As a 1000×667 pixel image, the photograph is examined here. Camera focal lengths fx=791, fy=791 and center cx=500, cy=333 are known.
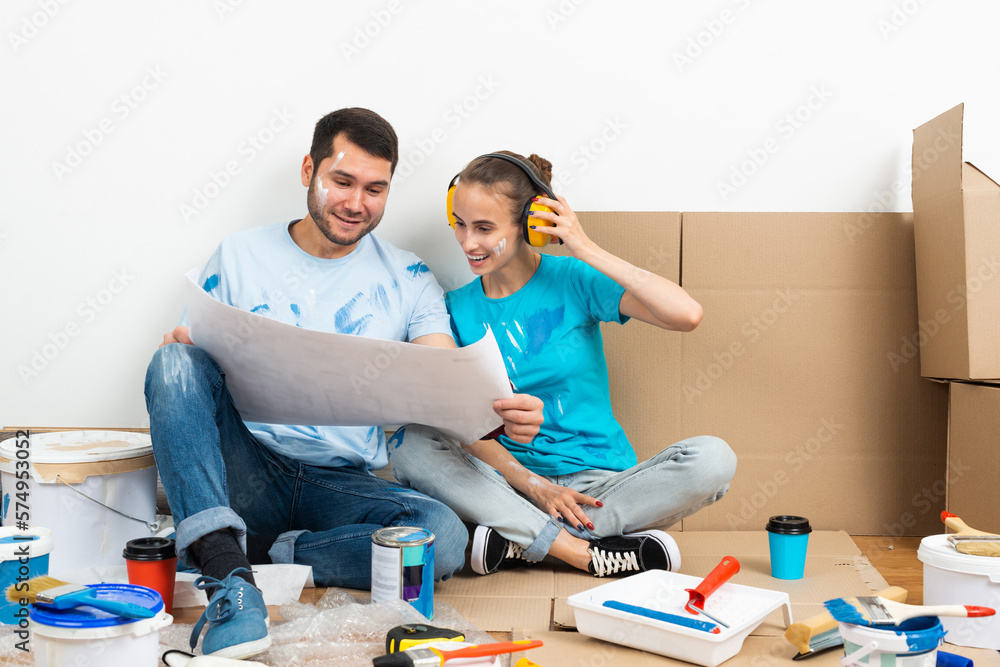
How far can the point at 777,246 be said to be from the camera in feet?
5.77

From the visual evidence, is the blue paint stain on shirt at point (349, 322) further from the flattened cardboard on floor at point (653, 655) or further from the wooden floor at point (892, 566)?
the flattened cardboard on floor at point (653, 655)

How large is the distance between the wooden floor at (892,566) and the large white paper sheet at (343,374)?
32 cm

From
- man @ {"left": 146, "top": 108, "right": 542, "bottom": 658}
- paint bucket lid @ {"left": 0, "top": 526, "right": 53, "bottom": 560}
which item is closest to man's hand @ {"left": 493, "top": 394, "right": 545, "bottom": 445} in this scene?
man @ {"left": 146, "top": 108, "right": 542, "bottom": 658}

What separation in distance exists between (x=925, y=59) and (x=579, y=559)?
4.35ft

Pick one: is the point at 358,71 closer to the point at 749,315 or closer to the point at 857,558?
the point at 749,315

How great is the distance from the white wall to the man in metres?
0.25

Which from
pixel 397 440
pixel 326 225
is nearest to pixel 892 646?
pixel 397 440

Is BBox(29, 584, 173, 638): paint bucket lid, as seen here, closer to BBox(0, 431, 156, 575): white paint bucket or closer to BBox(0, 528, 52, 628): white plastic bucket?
BBox(0, 528, 52, 628): white plastic bucket

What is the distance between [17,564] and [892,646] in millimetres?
1127

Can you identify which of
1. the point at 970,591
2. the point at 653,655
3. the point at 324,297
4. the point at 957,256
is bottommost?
the point at 653,655

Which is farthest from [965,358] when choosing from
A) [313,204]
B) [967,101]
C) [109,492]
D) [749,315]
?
[109,492]

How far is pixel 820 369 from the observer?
5.78ft

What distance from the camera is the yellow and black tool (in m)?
1.00

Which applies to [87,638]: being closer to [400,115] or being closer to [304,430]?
[304,430]
